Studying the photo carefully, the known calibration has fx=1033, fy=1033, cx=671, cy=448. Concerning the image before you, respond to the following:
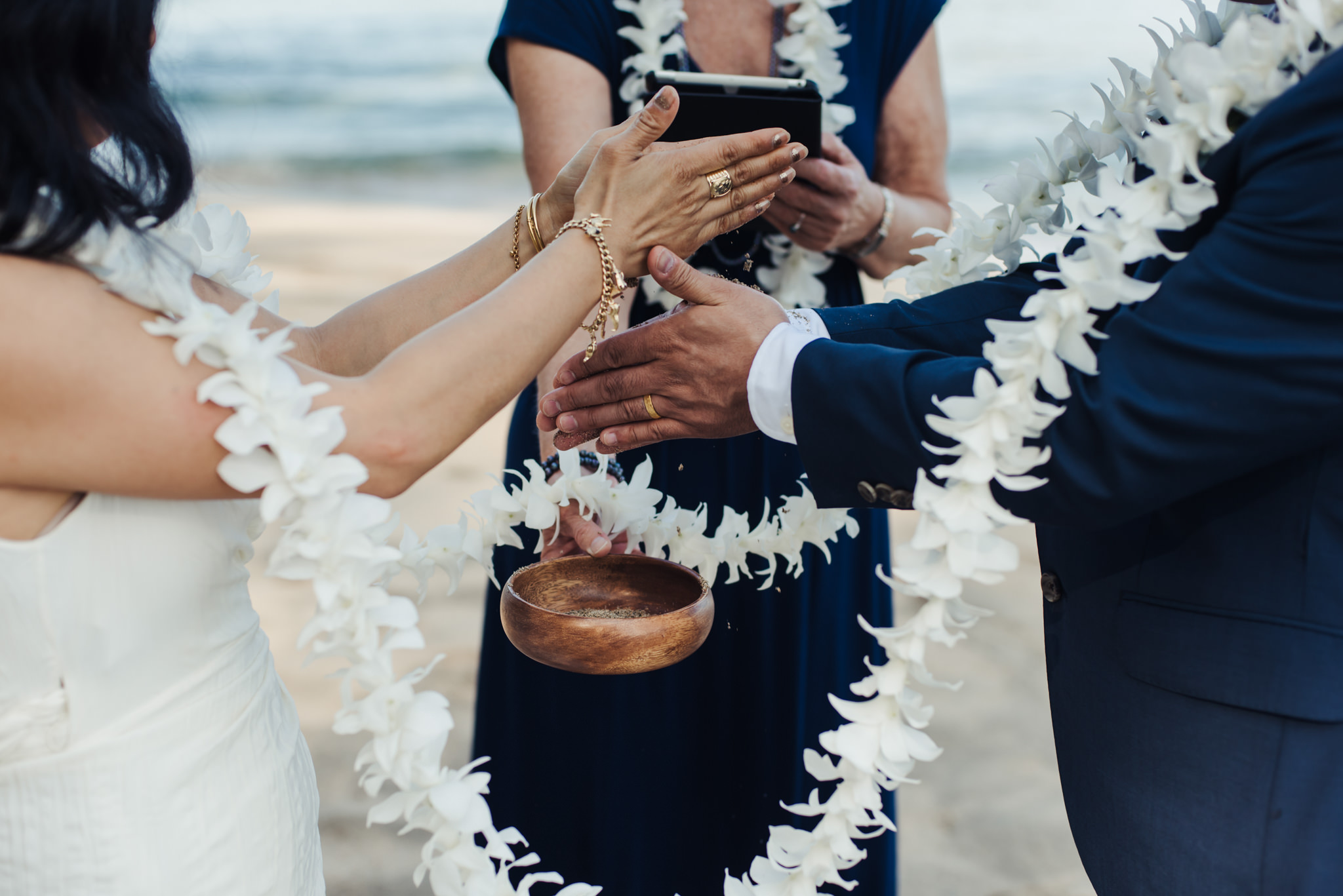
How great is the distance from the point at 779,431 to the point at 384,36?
2369 cm

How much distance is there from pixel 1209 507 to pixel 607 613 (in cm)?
87

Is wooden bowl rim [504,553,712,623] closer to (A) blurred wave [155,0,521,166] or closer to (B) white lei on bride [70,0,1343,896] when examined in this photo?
(B) white lei on bride [70,0,1343,896]

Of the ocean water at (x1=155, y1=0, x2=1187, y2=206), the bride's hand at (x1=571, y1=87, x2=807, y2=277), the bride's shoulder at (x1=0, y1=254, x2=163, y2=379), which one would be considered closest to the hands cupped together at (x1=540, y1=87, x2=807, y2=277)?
the bride's hand at (x1=571, y1=87, x2=807, y2=277)

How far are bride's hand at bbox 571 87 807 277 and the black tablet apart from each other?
154mm

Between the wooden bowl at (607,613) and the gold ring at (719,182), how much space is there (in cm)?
59

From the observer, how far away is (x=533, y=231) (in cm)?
173

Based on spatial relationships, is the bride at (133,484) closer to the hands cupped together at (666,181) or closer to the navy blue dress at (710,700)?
the hands cupped together at (666,181)

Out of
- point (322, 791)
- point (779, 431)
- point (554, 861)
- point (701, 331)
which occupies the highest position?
point (701, 331)

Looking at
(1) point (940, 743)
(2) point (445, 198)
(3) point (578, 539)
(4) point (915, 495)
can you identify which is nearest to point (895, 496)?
(4) point (915, 495)

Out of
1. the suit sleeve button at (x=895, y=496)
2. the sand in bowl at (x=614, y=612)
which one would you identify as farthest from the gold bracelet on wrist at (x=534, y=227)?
the suit sleeve button at (x=895, y=496)

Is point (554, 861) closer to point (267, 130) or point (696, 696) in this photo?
point (696, 696)

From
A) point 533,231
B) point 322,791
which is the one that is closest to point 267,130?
point 322,791

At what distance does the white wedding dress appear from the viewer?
1.18 meters

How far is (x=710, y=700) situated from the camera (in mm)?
2316
